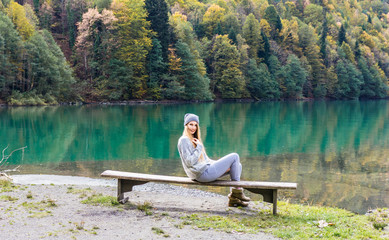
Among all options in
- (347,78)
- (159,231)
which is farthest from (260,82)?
(159,231)

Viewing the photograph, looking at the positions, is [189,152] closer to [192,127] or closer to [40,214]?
[192,127]

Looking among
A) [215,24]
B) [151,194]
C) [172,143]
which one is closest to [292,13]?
[215,24]

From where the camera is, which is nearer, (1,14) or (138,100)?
(1,14)

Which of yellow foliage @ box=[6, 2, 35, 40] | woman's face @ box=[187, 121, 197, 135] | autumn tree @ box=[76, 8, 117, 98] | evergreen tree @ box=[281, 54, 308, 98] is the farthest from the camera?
evergreen tree @ box=[281, 54, 308, 98]

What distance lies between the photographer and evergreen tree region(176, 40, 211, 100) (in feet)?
194

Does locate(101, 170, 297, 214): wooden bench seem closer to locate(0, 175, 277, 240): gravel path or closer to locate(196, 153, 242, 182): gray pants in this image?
locate(196, 153, 242, 182): gray pants

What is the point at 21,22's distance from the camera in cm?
4675

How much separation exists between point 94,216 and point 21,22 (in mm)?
47083

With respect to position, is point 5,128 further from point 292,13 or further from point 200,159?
point 292,13

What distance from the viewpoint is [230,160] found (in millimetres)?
6684

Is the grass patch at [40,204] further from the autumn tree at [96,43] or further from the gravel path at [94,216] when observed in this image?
the autumn tree at [96,43]

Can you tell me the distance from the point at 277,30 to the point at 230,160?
8351cm

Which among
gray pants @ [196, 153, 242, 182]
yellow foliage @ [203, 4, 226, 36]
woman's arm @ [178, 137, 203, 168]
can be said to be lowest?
gray pants @ [196, 153, 242, 182]

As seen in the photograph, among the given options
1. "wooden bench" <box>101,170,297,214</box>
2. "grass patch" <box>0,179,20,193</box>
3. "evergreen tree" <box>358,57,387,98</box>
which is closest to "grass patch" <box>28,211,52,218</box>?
"wooden bench" <box>101,170,297,214</box>
